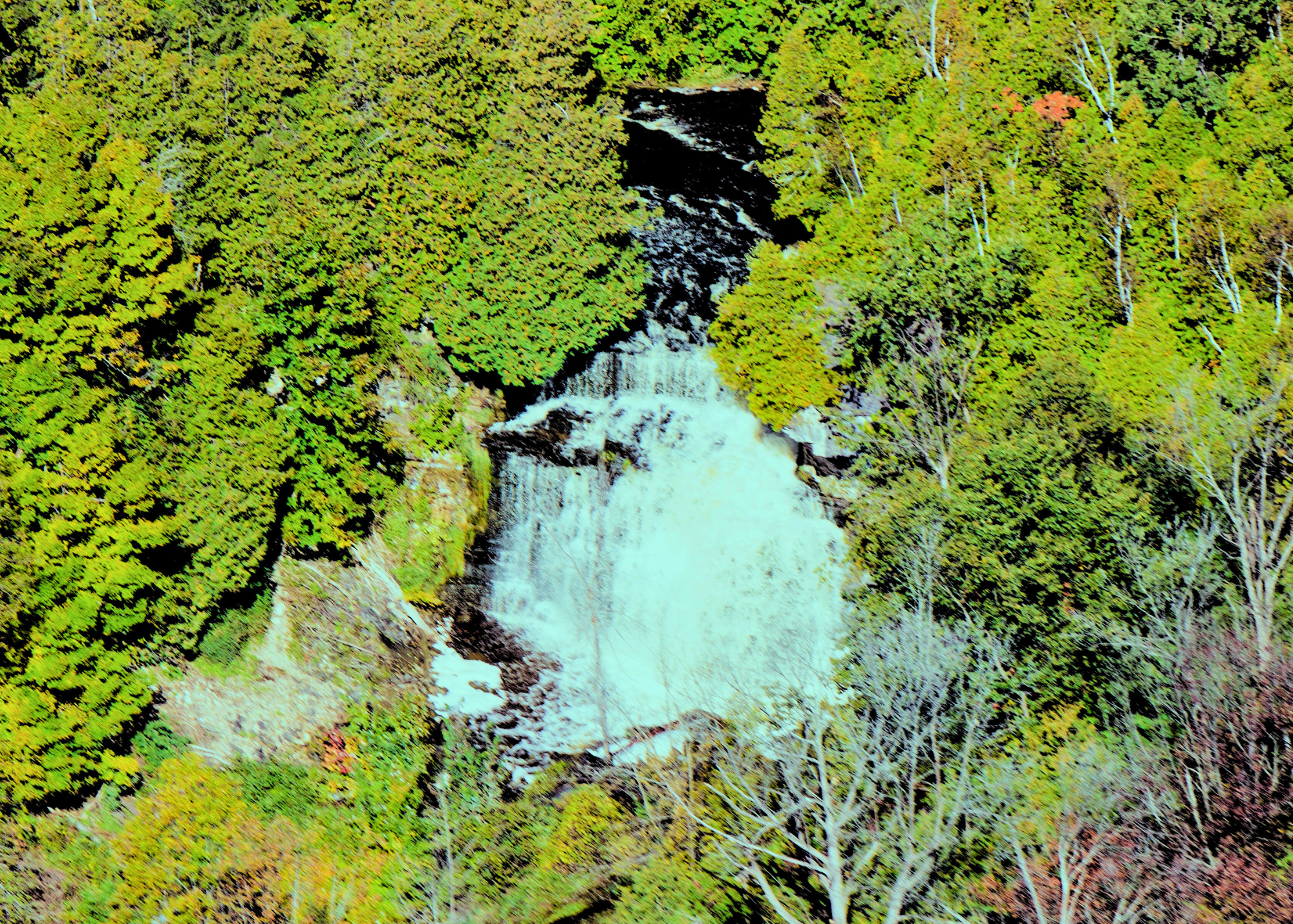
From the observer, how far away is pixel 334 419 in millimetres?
33531

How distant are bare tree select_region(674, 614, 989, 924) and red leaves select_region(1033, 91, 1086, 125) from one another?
Answer: 54.6ft

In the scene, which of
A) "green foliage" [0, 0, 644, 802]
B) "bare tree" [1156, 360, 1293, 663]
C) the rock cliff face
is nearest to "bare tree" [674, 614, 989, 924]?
"bare tree" [1156, 360, 1293, 663]

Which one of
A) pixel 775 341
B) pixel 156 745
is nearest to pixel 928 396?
pixel 775 341

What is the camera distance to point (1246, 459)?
99.5 feet

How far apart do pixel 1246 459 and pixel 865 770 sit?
11949 millimetres

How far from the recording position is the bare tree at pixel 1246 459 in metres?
28.5

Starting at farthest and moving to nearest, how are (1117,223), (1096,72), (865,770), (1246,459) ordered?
(1096,72) < (1117,223) < (1246,459) < (865,770)

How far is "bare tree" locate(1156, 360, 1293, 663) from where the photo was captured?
28.5 meters

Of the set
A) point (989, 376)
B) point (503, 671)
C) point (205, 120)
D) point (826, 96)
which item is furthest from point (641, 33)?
point (503, 671)

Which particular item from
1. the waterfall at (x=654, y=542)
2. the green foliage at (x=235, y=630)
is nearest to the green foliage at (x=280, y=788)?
the green foliage at (x=235, y=630)

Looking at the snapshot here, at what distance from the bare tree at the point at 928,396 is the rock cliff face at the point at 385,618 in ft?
36.2

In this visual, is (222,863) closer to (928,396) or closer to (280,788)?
(280,788)

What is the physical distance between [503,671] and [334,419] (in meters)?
7.82

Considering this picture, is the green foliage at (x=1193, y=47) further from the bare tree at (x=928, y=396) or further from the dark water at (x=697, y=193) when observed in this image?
the dark water at (x=697, y=193)
